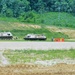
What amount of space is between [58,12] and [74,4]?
4014mm

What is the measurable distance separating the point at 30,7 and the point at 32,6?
1514 millimetres

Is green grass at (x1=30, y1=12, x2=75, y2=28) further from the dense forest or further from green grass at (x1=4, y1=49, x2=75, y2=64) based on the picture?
green grass at (x1=4, y1=49, x2=75, y2=64)

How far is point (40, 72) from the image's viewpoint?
534 inches

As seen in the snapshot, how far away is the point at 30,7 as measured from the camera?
67.6 m

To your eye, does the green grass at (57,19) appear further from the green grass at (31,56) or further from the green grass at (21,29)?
the green grass at (31,56)

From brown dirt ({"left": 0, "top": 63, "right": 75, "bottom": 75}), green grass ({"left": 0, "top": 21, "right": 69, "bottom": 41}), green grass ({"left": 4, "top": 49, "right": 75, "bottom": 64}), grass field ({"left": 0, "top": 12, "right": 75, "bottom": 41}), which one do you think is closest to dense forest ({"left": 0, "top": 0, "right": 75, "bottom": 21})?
grass field ({"left": 0, "top": 12, "right": 75, "bottom": 41})

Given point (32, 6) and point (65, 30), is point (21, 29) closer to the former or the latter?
point (65, 30)

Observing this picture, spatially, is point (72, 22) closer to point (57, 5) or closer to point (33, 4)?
point (57, 5)

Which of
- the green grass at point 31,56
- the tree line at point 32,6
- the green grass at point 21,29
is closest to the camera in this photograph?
the green grass at point 31,56

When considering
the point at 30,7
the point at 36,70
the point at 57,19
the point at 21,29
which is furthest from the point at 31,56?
the point at 30,7

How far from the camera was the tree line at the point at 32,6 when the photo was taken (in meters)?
62.6

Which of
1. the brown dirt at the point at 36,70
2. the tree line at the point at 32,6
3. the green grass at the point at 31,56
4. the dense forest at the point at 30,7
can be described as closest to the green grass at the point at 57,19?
the dense forest at the point at 30,7

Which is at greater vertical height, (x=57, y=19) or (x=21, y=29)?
(x=21, y=29)

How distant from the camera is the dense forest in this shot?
6194cm
